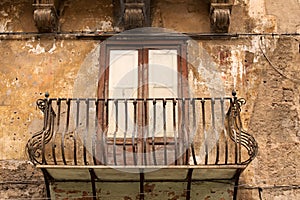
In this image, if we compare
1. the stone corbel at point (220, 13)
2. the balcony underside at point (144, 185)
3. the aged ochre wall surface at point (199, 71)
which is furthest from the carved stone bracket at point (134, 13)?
the balcony underside at point (144, 185)

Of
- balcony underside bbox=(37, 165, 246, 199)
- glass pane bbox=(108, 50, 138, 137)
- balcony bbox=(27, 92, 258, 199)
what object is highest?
glass pane bbox=(108, 50, 138, 137)

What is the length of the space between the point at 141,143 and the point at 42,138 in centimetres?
109

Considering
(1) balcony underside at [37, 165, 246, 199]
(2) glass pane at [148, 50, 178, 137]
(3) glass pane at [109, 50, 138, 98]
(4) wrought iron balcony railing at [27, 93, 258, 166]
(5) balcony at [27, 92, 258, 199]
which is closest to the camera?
(5) balcony at [27, 92, 258, 199]

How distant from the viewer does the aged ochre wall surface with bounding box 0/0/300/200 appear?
7660mm

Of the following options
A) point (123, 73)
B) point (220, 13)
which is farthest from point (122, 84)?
point (220, 13)

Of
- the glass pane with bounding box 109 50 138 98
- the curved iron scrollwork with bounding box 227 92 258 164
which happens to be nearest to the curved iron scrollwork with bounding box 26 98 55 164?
the glass pane with bounding box 109 50 138 98

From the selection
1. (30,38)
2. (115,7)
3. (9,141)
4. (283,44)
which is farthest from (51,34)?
(283,44)

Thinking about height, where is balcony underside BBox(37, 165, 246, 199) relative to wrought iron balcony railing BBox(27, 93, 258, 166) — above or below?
below

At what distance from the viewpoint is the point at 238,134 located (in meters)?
7.62

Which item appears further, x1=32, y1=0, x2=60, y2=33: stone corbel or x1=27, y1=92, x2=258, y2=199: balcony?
x1=32, y1=0, x2=60, y2=33: stone corbel

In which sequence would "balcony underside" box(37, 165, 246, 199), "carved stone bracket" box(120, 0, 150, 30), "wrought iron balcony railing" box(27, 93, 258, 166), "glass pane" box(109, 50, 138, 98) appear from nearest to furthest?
1. "balcony underside" box(37, 165, 246, 199)
2. "wrought iron balcony railing" box(27, 93, 258, 166)
3. "glass pane" box(109, 50, 138, 98)
4. "carved stone bracket" box(120, 0, 150, 30)

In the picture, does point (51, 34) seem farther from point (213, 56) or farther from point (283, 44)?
point (283, 44)

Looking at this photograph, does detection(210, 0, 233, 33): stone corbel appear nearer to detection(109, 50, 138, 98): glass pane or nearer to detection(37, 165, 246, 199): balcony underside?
detection(109, 50, 138, 98): glass pane

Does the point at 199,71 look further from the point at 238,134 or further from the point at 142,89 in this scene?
the point at 238,134
